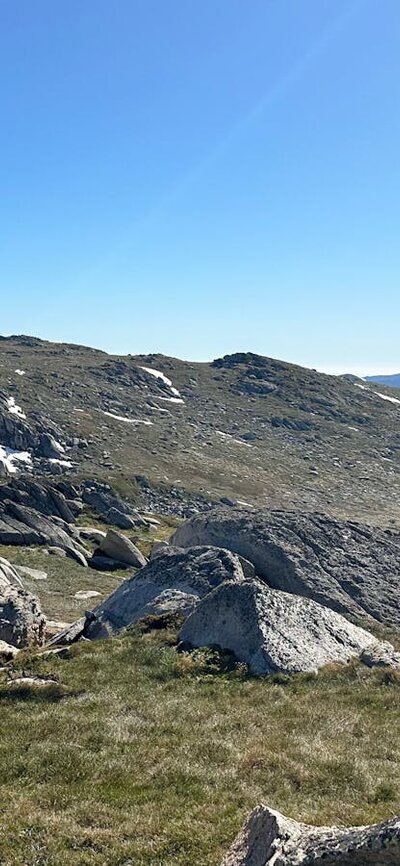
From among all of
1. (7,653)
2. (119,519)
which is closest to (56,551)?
(119,519)

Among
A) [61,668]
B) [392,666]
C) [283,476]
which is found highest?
[283,476]

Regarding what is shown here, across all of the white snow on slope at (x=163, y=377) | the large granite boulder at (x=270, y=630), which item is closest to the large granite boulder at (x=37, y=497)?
the large granite boulder at (x=270, y=630)

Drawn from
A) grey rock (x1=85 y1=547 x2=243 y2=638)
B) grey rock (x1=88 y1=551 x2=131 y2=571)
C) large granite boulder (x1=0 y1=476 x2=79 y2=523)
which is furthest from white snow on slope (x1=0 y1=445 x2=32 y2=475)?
grey rock (x1=85 y1=547 x2=243 y2=638)

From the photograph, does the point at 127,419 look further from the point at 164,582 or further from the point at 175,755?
the point at 175,755

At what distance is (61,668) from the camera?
19.8 metres

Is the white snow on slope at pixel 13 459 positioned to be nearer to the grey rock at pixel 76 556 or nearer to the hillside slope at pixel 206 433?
the hillside slope at pixel 206 433

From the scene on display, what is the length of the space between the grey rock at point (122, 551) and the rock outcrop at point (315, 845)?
46.7 metres

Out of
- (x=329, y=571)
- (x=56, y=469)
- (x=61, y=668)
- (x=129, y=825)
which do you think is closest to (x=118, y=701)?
(x=61, y=668)

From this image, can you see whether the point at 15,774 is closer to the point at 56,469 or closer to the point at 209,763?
the point at 209,763

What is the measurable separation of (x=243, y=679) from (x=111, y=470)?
284ft

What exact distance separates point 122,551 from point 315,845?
4837 centimetres

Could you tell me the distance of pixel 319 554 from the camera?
30.7 metres

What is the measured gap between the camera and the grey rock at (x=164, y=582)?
26.2 metres

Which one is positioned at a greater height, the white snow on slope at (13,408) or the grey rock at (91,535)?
the white snow on slope at (13,408)
